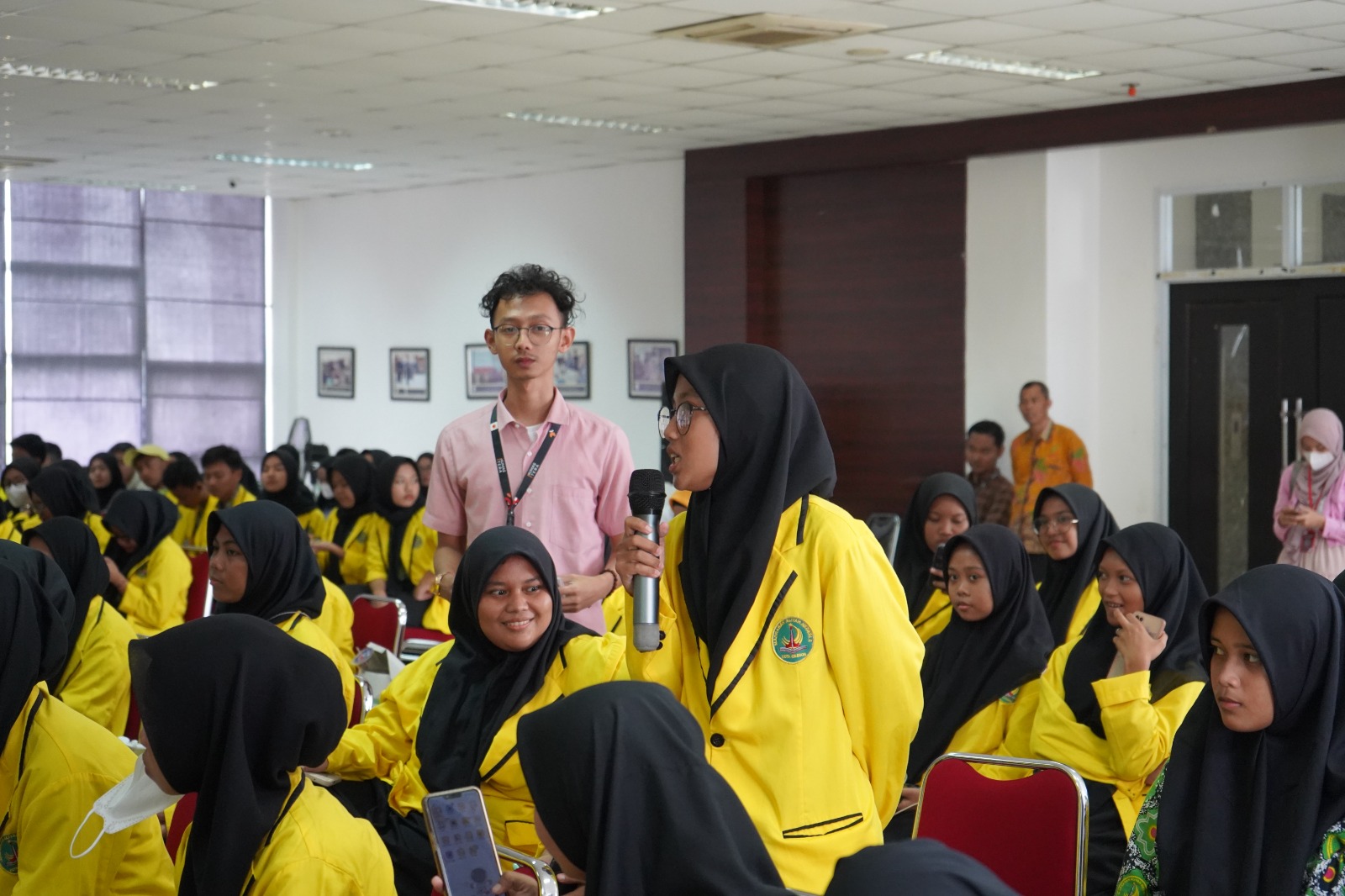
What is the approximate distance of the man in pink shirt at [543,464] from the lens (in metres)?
3.85

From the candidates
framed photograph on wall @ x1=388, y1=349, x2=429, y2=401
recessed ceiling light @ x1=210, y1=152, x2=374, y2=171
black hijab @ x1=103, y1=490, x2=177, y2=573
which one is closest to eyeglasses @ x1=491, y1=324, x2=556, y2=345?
black hijab @ x1=103, y1=490, x2=177, y2=573

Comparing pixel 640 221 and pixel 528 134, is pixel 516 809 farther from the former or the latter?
pixel 640 221

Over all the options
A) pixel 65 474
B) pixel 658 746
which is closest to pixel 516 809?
pixel 658 746

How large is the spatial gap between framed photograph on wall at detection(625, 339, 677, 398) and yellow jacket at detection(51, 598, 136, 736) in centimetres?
879

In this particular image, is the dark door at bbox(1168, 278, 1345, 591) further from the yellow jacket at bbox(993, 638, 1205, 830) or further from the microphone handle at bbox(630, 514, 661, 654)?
the microphone handle at bbox(630, 514, 661, 654)

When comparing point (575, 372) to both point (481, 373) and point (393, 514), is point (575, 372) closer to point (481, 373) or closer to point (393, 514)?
point (481, 373)

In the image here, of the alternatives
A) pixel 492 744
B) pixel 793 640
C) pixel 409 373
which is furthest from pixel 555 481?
pixel 409 373

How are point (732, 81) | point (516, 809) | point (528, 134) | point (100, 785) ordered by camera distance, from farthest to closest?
1. point (528, 134)
2. point (732, 81)
3. point (516, 809)
4. point (100, 785)

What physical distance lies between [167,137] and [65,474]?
446 centimetres

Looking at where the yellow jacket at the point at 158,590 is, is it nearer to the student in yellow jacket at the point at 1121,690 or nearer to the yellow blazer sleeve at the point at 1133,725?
the student in yellow jacket at the point at 1121,690

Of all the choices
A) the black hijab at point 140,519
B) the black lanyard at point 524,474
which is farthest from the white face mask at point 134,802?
the black hijab at point 140,519

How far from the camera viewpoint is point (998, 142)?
10797 mm

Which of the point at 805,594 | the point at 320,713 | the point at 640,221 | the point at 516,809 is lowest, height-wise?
the point at 516,809

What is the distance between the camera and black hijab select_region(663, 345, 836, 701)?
8.34 ft
